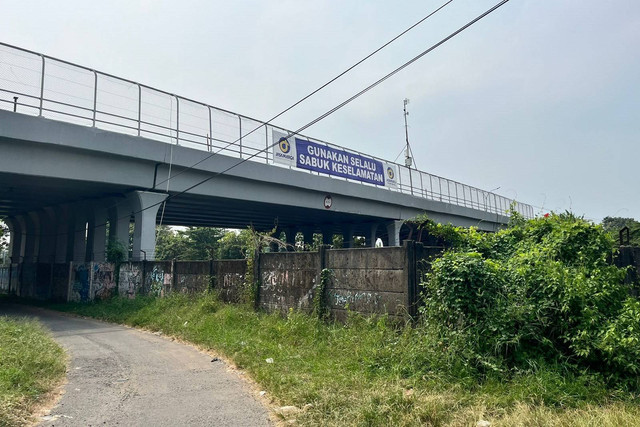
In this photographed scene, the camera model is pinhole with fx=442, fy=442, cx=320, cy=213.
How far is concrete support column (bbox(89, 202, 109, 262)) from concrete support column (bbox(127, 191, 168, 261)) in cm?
414

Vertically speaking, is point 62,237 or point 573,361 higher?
point 62,237

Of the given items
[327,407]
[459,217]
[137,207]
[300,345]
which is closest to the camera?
[327,407]

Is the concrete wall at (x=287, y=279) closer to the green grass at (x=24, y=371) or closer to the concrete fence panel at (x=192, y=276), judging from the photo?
the concrete fence panel at (x=192, y=276)

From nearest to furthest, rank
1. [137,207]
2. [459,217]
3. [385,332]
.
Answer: [385,332] → [137,207] → [459,217]

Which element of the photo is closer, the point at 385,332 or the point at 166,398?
Result: the point at 166,398

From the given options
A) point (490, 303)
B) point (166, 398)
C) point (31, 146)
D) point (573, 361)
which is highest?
point (31, 146)

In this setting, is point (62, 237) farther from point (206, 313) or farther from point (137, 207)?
point (206, 313)

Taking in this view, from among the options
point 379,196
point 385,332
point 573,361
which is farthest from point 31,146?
point 379,196

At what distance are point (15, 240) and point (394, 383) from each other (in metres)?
36.2

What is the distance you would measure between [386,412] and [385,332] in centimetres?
270

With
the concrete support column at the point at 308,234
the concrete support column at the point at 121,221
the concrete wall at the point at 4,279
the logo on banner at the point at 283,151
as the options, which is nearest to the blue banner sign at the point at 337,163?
the logo on banner at the point at 283,151

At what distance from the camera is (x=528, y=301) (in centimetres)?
607

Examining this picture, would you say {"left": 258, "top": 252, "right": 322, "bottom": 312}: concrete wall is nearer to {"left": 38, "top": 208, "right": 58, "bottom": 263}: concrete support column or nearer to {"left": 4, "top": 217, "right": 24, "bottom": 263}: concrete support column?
{"left": 38, "top": 208, "right": 58, "bottom": 263}: concrete support column

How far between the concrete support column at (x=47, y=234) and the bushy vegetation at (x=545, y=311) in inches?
1067
